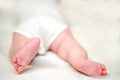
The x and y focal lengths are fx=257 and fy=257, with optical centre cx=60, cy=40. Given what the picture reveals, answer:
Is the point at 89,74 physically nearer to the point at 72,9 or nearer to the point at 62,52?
the point at 62,52

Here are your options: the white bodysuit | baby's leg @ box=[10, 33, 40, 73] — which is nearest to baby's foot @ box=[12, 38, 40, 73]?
baby's leg @ box=[10, 33, 40, 73]

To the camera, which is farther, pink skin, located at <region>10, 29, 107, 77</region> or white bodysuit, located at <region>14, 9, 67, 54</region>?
white bodysuit, located at <region>14, 9, 67, 54</region>

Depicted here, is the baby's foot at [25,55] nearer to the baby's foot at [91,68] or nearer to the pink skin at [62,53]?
the pink skin at [62,53]

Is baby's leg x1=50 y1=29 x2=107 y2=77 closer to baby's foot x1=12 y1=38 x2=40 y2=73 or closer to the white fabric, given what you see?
the white fabric

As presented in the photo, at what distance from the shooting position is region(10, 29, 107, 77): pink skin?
81cm

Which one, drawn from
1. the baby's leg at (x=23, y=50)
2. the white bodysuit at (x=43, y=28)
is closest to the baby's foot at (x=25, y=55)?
the baby's leg at (x=23, y=50)

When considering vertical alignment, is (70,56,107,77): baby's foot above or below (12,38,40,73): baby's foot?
above

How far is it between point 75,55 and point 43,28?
0.67ft

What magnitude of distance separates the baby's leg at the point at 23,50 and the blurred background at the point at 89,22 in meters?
0.10

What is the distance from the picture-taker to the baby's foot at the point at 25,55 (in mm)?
803

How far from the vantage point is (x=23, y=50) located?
0.85 metres

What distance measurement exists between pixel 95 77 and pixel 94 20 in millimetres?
500

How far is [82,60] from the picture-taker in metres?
0.84

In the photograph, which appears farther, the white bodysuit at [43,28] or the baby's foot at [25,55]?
the white bodysuit at [43,28]
